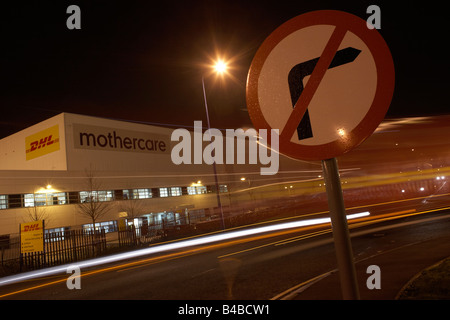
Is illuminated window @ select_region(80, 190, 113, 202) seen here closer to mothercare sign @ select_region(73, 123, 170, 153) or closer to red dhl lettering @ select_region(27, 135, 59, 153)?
mothercare sign @ select_region(73, 123, 170, 153)

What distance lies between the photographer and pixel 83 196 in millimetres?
34156

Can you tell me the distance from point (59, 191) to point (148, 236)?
12.6m

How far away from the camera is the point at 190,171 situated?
4534 centimetres

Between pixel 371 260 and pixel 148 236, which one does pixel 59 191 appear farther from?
pixel 371 260

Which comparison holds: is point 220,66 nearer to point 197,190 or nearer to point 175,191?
point 175,191

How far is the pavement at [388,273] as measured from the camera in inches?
203

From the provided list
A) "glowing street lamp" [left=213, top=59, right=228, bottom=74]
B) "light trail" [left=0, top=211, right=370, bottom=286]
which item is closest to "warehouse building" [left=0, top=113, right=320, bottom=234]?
"light trail" [left=0, top=211, right=370, bottom=286]

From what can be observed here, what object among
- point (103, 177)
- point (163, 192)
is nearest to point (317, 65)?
point (103, 177)

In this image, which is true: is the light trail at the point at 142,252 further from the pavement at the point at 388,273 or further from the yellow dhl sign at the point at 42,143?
the yellow dhl sign at the point at 42,143

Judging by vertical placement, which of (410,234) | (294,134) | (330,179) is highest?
(294,134)

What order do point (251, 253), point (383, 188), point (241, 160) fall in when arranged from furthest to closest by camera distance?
point (241, 160) < point (383, 188) < point (251, 253)

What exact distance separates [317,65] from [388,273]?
19.4ft

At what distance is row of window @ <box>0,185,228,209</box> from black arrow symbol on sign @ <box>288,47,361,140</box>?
3209 cm
